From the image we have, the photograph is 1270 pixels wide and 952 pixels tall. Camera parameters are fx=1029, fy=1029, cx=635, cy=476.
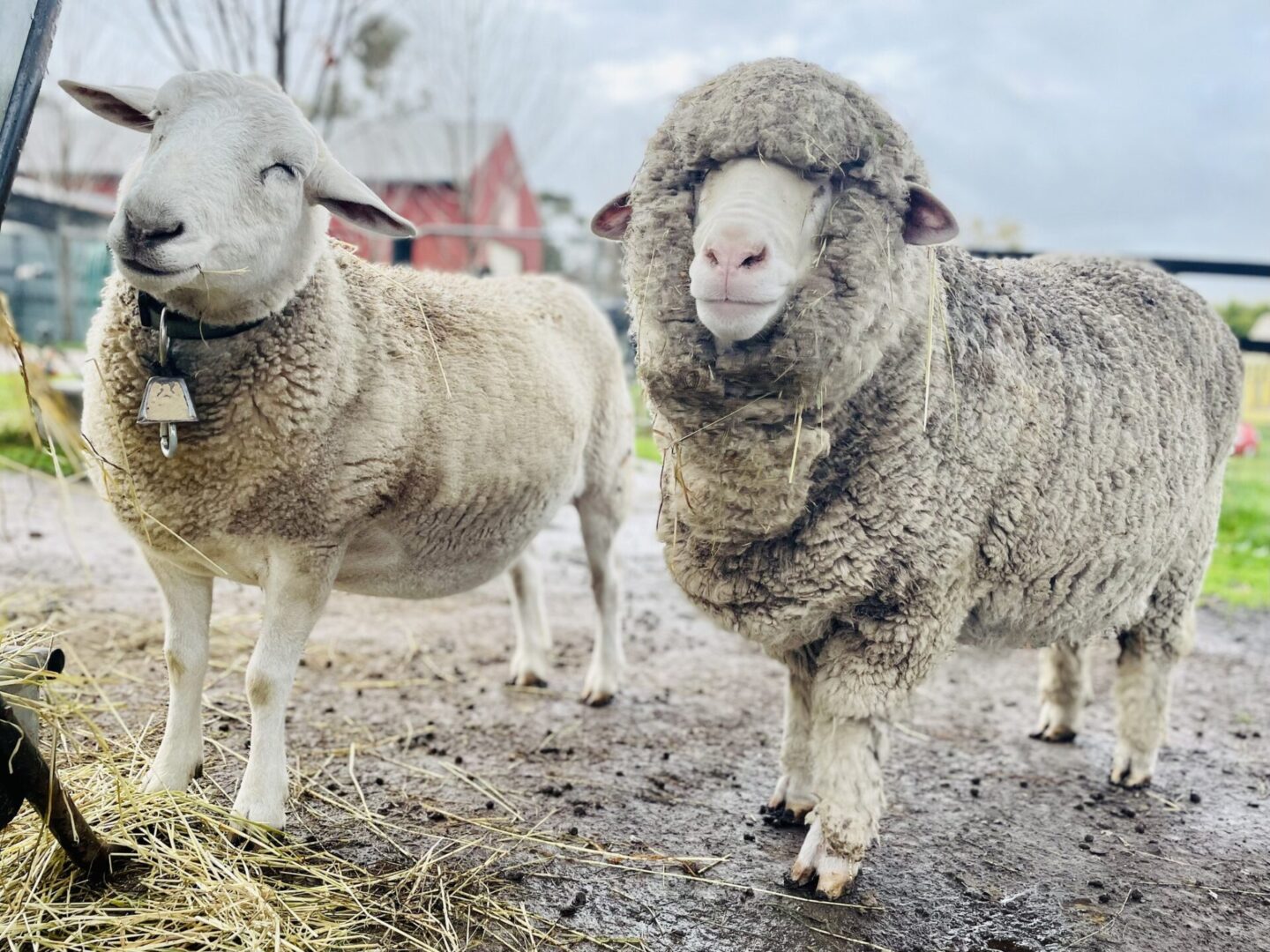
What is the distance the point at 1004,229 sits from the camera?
27.7 m

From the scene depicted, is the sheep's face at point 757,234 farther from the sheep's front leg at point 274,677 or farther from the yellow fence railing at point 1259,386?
the yellow fence railing at point 1259,386

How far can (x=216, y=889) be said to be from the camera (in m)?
2.41

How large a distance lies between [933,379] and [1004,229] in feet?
89.6

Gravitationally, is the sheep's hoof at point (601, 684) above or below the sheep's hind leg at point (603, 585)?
below

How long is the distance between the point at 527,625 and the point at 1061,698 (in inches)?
90.4

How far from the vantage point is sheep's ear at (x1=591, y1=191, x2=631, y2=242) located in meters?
2.84

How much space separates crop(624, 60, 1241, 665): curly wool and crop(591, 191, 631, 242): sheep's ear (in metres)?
0.18

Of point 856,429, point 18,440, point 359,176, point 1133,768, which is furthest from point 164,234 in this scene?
point 359,176

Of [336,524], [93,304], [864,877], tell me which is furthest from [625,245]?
[93,304]

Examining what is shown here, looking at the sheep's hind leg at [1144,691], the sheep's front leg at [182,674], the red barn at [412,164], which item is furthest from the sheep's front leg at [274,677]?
the red barn at [412,164]

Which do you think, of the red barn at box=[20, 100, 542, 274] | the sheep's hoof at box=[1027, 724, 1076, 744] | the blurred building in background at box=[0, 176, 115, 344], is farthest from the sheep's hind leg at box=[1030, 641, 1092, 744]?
the blurred building in background at box=[0, 176, 115, 344]

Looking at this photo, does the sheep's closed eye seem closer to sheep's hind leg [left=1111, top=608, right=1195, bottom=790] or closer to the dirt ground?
the dirt ground

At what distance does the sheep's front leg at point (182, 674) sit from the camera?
2.93m

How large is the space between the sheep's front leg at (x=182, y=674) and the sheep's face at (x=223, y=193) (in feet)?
2.65
